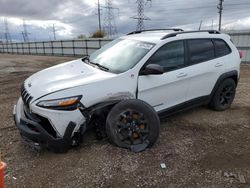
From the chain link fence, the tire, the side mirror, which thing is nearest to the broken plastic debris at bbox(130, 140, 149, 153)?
the side mirror

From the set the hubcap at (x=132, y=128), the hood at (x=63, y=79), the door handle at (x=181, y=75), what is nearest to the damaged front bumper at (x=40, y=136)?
the hood at (x=63, y=79)

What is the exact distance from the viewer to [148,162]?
2.97 metres

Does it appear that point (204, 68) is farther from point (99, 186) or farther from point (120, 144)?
point (99, 186)

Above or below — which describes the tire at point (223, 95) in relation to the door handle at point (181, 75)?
below

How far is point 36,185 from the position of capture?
2.56 meters

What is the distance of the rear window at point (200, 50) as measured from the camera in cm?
403

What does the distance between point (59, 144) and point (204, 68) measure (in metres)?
2.87

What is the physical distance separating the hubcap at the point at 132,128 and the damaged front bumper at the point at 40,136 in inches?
27.0

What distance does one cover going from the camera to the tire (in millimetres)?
4590

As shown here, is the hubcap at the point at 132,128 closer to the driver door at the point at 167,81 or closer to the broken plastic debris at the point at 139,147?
the broken plastic debris at the point at 139,147

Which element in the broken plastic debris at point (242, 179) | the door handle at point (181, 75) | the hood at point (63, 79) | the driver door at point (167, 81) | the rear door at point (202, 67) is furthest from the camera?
the rear door at point (202, 67)

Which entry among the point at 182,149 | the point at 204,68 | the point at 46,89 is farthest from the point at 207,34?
the point at 46,89

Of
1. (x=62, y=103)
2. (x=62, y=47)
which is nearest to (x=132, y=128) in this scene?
(x=62, y=103)

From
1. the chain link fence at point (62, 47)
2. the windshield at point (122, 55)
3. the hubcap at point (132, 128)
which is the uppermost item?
the windshield at point (122, 55)
